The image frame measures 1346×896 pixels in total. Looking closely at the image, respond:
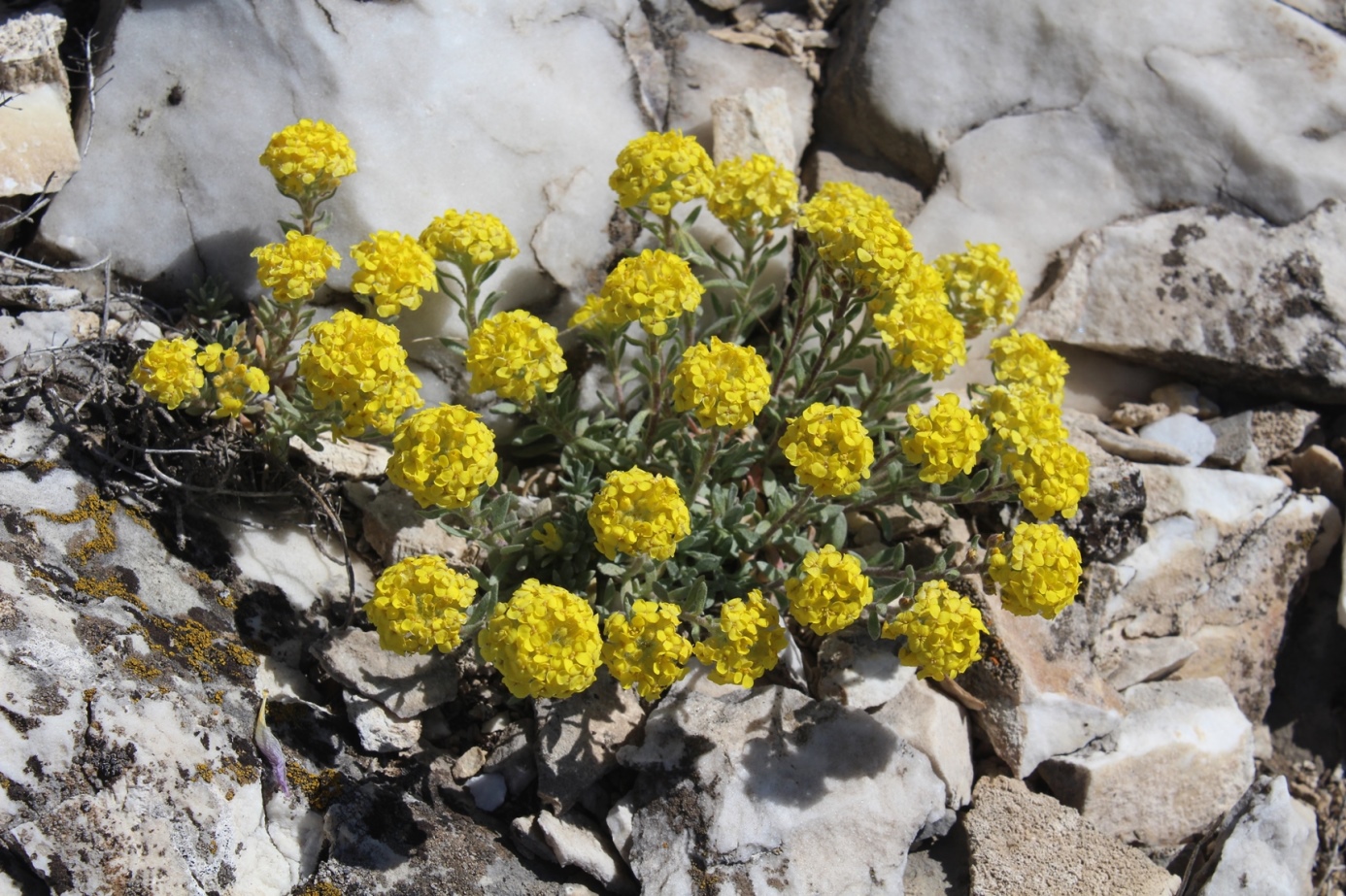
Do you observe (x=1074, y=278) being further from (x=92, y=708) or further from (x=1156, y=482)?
(x=92, y=708)

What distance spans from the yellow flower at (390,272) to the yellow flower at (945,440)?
2.06m

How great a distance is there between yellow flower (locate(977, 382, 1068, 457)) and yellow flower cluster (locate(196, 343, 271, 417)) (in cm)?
291

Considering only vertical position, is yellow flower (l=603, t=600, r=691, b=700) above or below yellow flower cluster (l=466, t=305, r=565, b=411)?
below

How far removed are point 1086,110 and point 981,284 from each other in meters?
1.89

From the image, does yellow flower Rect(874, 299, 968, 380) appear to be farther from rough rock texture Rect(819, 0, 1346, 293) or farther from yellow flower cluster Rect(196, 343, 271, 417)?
yellow flower cluster Rect(196, 343, 271, 417)

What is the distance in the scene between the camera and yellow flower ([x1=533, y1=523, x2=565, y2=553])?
458cm

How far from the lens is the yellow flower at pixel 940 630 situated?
3.96m

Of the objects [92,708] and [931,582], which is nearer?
[92,708]

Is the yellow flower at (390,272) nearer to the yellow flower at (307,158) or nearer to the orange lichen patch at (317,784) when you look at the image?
the yellow flower at (307,158)

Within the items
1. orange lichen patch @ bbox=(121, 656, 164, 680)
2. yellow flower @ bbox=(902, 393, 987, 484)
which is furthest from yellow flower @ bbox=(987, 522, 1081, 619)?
orange lichen patch @ bbox=(121, 656, 164, 680)

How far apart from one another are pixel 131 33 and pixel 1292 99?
19.9 feet

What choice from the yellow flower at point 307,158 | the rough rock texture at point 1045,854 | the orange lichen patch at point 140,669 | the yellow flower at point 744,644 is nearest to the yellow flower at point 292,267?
the yellow flower at point 307,158

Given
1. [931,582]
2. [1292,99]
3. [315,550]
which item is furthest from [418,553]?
[1292,99]

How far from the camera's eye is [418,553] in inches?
187
